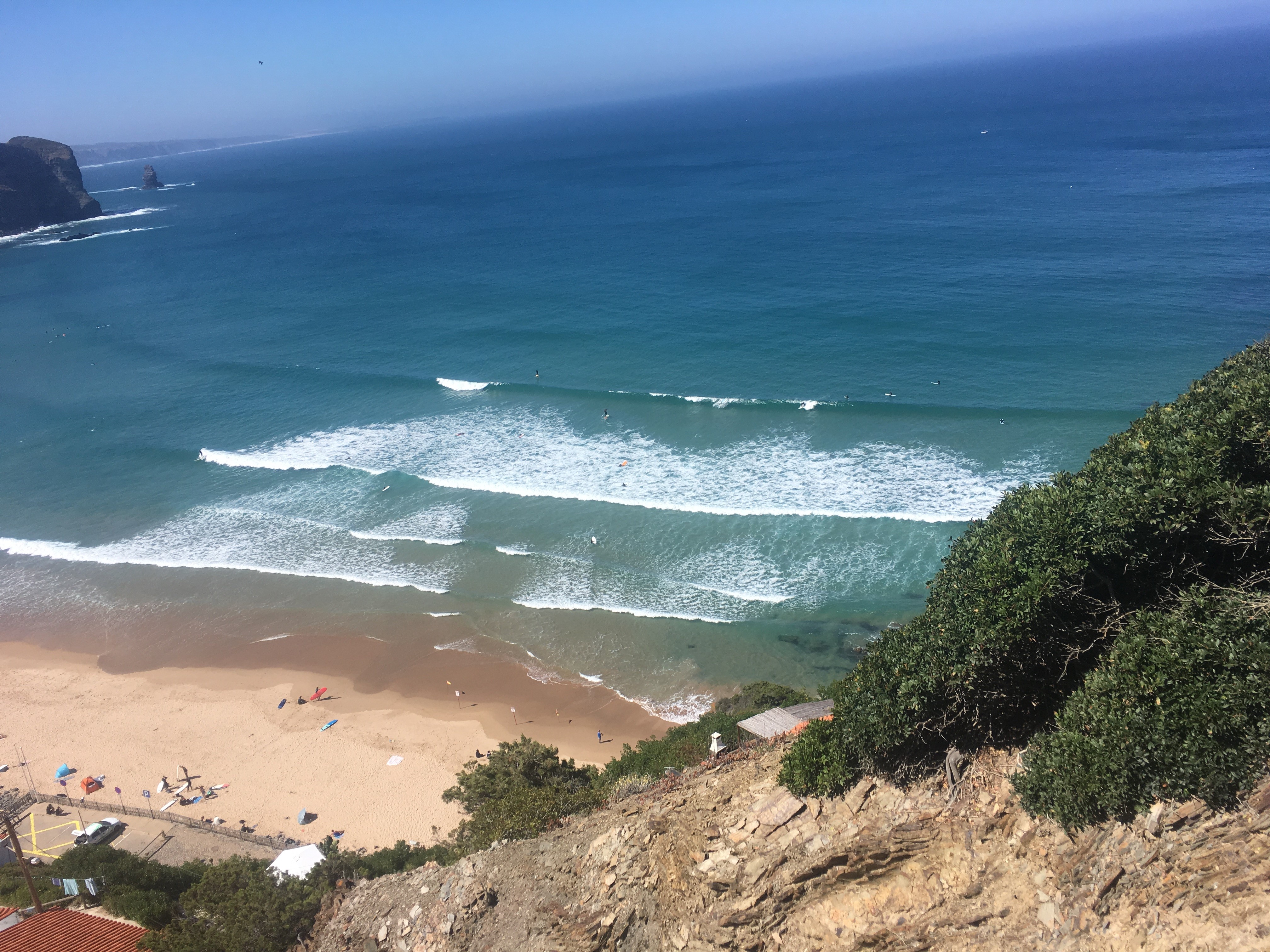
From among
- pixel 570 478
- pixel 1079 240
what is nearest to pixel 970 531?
pixel 570 478

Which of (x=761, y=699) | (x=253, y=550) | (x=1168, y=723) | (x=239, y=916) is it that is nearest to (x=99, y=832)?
(x=239, y=916)

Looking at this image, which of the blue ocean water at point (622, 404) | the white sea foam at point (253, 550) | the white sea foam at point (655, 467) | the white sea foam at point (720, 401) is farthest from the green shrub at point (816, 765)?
the white sea foam at point (720, 401)

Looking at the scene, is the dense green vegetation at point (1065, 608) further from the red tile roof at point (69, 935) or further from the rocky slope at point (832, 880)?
the red tile roof at point (69, 935)

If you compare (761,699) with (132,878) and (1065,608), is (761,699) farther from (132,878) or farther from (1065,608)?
(132,878)

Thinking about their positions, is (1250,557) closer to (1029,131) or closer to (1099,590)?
(1099,590)

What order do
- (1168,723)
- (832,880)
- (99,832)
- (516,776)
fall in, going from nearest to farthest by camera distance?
(1168,723) → (832,880) → (516,776) → (99,832)

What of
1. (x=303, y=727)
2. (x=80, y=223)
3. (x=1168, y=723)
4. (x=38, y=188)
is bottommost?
(x=303, y=727)
